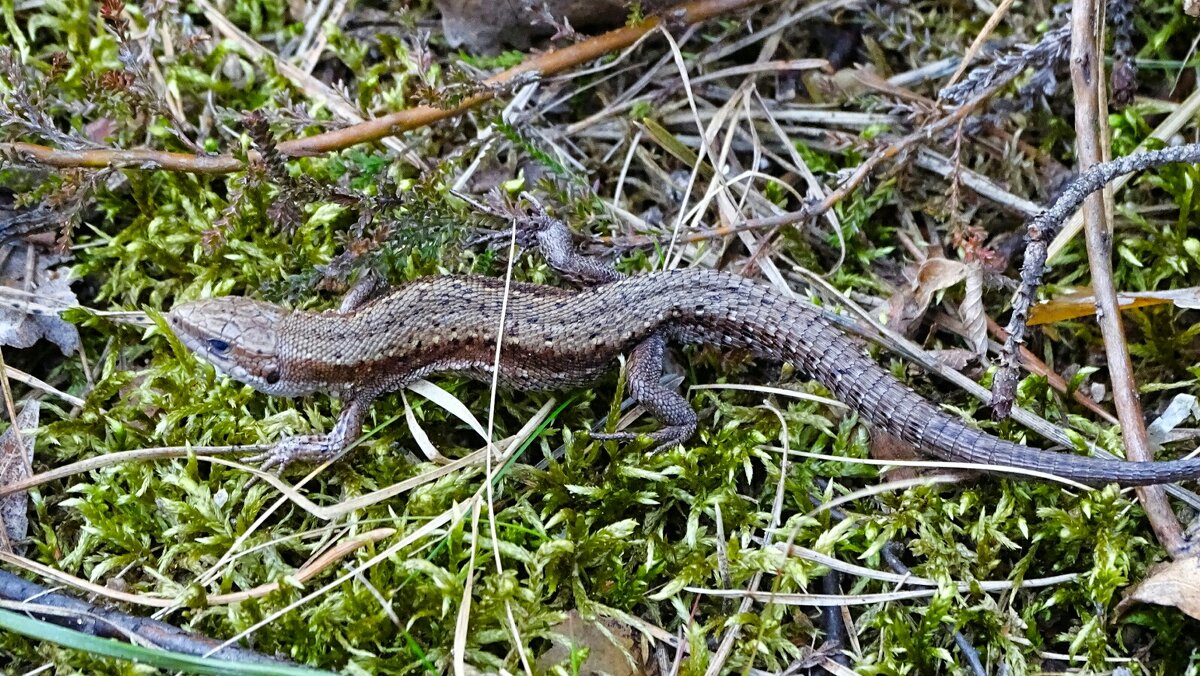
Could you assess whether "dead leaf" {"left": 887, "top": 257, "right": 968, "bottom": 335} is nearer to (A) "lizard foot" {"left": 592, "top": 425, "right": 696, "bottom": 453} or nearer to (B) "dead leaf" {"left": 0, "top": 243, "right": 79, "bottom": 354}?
(A) "lizard foot" {"left": 592, "top": 425, "right": 696, "bottom": 453}

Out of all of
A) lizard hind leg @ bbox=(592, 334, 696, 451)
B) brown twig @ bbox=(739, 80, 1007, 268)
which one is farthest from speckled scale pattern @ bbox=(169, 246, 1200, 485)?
brown twig @ bbox=(739, 80, 1007, 268)

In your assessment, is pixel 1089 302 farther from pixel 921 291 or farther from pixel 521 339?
pixel 521 339

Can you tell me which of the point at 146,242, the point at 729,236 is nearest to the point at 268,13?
the point at 146,242

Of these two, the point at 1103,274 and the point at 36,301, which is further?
the point at 36,301

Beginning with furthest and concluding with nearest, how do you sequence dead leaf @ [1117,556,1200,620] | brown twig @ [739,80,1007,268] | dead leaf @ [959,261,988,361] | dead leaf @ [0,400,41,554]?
brown twig @ [739,80,1007,268]
dead leaf @ [959,261,988,361]
dead leaf @ [0,400,41,554]
dead leaf @ [1117,556,1200,620]

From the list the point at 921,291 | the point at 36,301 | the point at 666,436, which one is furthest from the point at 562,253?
the point at 36,301

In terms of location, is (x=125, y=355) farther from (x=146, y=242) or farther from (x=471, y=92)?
(x=471, y=92)

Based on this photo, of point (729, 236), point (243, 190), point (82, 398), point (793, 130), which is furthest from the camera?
point (793, 130)
